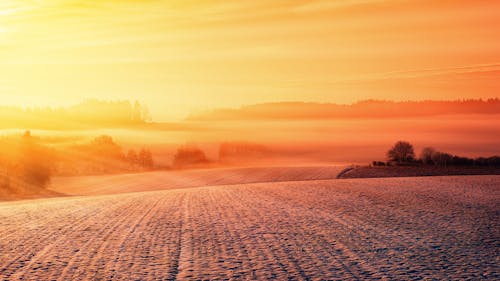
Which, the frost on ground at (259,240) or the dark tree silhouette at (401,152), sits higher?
the dark tree silhouette at (401,152)

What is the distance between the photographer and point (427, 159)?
214 feet

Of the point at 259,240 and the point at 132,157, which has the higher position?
the point at 132,157

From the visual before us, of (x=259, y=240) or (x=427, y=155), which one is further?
(x=427, y=155)

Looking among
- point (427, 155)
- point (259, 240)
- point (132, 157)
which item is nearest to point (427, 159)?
point (427, 155)

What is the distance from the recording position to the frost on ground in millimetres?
13602

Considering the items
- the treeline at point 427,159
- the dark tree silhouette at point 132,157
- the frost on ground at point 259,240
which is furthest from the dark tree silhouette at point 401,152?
the dark tree silhouette at point 132,157

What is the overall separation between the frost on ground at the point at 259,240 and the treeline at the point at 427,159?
32824mm

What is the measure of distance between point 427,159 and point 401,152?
3776 mm

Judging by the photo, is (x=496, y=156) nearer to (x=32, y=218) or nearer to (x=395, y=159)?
(x=395, y=159)

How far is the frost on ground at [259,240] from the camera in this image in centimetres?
1360

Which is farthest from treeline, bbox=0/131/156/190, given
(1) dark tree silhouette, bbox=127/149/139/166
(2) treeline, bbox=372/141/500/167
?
(2) treeline, bbox=372/141/500/167

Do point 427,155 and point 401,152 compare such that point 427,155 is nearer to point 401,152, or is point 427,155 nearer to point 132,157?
point 401,152

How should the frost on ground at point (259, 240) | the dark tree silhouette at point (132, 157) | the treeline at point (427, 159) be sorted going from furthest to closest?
the dark tree silhouette at point (132, 157) < the treeline at point (427, 159) < the frost on ground at point (259, 240)

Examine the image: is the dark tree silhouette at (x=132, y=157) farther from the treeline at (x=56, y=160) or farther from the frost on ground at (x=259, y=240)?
the frost on ground at (x=259, y=240)
